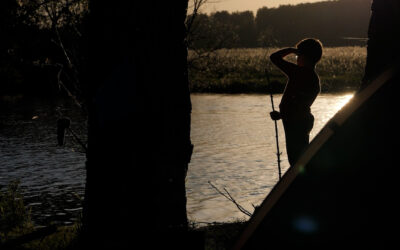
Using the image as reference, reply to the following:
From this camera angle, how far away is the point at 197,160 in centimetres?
2028

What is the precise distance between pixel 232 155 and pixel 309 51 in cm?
1460

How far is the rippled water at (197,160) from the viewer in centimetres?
1357

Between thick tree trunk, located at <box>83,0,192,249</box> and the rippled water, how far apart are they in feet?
5.97

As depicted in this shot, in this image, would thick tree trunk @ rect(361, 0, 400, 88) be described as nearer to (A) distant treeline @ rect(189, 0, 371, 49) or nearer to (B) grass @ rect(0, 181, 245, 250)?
(B) grass @ rect(0, 181, 245, 250)

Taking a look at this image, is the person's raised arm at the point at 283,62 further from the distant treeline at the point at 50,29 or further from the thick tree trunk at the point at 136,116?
the distant treeline at the point at 50,29

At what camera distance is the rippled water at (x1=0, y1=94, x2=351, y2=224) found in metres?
13.6

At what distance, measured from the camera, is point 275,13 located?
139500 mm

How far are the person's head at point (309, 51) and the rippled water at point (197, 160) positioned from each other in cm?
Answer: 307

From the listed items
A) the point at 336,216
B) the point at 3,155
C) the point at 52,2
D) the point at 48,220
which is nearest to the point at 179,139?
the point at 336,216

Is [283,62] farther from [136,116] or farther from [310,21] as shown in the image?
[310,21]

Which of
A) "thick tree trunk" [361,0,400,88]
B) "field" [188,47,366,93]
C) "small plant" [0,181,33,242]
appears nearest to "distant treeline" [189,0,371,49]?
"field" [188,47,366,93]

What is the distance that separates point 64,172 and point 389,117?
15.3 metres

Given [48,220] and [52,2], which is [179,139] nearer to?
[52,2]

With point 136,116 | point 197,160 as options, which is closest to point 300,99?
point 136,116
